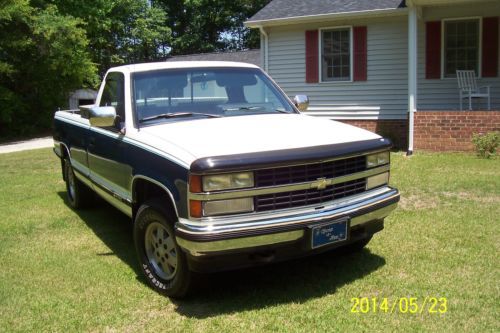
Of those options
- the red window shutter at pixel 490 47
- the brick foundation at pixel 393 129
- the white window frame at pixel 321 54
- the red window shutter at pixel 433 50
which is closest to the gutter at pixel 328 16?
the white window frame at pixel 321 54

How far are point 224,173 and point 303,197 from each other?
25.8 inches

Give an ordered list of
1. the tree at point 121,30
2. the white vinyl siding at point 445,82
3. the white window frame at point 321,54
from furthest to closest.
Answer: the tree at point 121,30 < the white window frame at point 321,54 < the white vinyl siding at point 445,82

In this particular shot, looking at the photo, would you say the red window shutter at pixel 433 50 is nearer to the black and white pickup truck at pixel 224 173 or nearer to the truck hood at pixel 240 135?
the black and white pickup truck at pixel 224 173

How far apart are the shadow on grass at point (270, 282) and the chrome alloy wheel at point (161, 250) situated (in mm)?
251

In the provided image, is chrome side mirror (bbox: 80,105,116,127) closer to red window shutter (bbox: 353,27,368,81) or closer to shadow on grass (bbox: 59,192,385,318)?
shadow on grass (bbox: 59,192,385,318)

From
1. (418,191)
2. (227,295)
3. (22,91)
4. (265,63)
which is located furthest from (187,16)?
(227,295)

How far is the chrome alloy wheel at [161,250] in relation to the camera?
158 inches

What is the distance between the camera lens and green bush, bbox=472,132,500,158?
1054 centimetres

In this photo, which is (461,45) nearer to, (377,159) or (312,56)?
(312,56)

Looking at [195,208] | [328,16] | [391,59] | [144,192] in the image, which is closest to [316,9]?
[328,16]

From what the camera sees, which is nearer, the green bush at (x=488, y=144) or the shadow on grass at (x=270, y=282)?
the shadow on grass at (x=270, y=282)

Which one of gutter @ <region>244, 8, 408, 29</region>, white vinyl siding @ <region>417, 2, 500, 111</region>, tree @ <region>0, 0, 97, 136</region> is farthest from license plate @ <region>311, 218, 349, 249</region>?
tree @ <region>0, 0, 97, 136</region>

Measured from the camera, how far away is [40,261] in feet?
16.4

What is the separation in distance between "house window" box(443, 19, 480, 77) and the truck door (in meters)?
9.68
